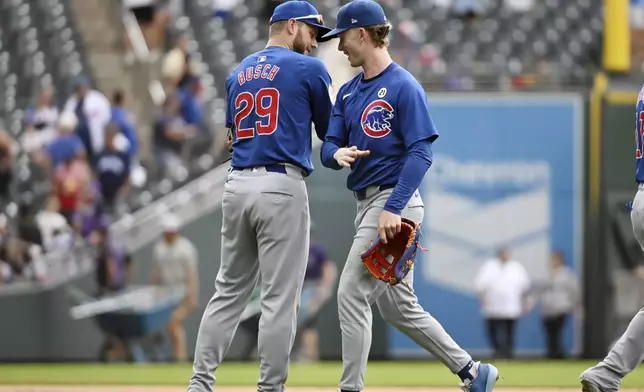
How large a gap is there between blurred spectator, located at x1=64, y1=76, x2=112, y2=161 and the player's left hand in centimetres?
898

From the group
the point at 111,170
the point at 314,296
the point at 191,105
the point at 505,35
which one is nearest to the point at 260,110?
the point at 111,170

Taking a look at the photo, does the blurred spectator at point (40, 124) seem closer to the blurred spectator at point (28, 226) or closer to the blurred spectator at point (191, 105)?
the blurred spectator at point (28, 226)

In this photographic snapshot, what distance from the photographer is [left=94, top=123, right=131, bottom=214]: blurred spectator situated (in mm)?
13914

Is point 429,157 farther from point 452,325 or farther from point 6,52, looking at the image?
point 6,52

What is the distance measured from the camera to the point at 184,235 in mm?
14172

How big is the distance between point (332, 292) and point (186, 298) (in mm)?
1785

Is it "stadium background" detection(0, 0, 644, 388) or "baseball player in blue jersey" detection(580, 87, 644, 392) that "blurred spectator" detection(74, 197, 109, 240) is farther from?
"baseball player in blue jersey" detection(580, 87, 644, 392)

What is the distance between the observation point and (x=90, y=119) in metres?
13.9

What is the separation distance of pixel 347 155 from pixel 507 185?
9653 millimetres

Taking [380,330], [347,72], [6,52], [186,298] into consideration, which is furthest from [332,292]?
[6,52]

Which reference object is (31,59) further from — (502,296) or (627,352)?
(627,352)

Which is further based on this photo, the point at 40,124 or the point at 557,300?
the point at 557,300

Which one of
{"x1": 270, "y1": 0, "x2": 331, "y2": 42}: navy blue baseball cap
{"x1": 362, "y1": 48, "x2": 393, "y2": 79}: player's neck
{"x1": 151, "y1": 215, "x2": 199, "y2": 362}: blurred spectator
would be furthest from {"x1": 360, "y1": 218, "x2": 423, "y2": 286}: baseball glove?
{"x1": 151, "y1": 215, "x2": 199, "y2": 362}: blurred spectator

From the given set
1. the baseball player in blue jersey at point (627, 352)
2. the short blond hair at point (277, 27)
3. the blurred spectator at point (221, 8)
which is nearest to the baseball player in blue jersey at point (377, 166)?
the short blond hair at point (277, 27)
